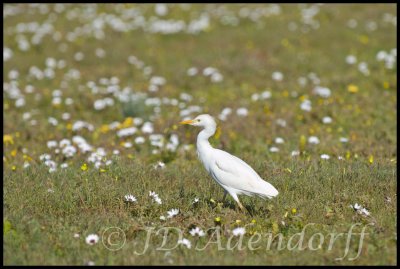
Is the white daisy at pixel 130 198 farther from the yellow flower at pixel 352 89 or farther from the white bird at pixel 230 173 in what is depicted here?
the yellow flower at pixel 352 89

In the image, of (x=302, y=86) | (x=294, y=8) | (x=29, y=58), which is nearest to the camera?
(x=302, y=86)

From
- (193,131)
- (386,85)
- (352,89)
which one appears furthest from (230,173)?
(386,85)

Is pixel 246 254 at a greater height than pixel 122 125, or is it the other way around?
pixel 246 254

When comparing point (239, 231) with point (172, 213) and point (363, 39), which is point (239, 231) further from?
point (363, 39)

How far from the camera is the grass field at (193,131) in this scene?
609 centimetres

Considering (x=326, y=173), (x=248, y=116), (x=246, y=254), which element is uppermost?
(x=246, y=254)

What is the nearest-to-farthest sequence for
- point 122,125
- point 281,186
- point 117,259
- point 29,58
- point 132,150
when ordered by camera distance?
point 117,259, point 281,186, point 132,150, point 122,125, point 29,58

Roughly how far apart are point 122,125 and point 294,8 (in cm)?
1148

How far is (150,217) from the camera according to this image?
667 centimetres

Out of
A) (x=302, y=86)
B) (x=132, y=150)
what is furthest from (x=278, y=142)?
(x=302, y=86)

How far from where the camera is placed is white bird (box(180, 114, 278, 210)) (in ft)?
21.3

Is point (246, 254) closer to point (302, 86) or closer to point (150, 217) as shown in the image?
point (150, 217)

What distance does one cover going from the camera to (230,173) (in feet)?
21.7

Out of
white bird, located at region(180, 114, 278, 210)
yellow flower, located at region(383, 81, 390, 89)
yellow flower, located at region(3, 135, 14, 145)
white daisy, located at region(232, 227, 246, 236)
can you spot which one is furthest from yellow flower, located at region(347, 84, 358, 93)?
white daisy, located at region(232, 227, 246, 236)
